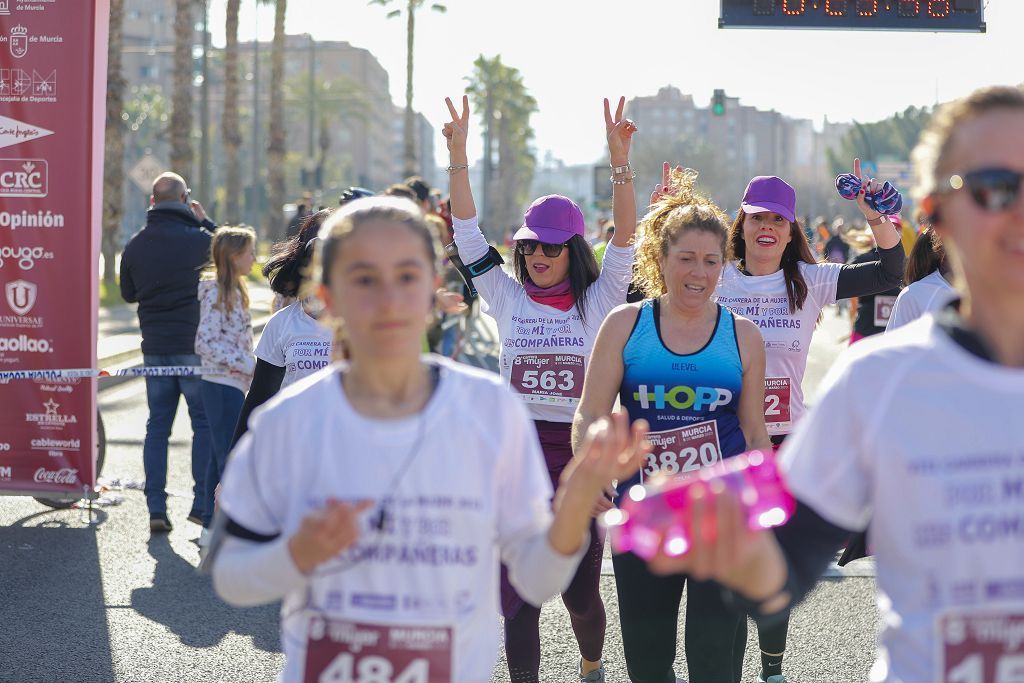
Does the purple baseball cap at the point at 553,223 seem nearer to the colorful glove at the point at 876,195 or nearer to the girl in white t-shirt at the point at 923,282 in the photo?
the colorful glove at the point at 876,195

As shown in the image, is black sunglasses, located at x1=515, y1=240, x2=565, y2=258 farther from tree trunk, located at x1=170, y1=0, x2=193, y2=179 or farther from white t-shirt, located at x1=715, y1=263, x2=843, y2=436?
tree trunk, located at x1=170, y1=0, x2=193, y2=179

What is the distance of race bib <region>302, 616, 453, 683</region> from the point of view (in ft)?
8.22

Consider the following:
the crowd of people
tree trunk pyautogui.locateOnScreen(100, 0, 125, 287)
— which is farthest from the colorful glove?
tree trunk pyautogui.locateOnScreen(100, 0, 125, 287)

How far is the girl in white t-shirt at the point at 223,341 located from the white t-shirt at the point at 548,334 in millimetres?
2638

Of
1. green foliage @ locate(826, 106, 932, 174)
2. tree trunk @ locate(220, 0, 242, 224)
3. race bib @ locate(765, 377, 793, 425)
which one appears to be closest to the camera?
race bib @ locate(765, 377, 793, 425)

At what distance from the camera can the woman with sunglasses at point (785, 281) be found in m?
5.67

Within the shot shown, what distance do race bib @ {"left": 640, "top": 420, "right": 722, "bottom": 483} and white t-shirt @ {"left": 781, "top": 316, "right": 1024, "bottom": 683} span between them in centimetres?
224

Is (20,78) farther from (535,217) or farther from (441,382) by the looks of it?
(441,382)

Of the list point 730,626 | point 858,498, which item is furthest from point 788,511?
point 730,626

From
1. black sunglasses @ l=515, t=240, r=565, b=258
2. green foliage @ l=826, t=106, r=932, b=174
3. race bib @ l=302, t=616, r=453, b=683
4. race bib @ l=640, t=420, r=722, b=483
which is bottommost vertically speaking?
race bib @ l=302, t=616, r=453, b=683

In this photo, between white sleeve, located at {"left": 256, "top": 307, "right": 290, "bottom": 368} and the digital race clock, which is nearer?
white sleeve, located at {"left": 256, "top": 307, "right": 290, "bottom": 368}

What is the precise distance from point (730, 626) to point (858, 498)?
6.98ft

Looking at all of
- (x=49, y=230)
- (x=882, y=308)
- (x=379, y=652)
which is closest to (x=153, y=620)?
(x=49, y=230)

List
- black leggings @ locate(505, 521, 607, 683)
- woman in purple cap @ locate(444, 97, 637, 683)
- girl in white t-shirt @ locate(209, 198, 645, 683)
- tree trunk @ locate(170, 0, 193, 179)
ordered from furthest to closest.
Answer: tree trunk @ locate(170, 0, 193, 179) → woman in purple cap @ locate(444, 97, 637, 683) → black leggings @ locate(505, 521, 607, 683) → girl in white t-shirt @ locate(209, 198, 645, 683)
